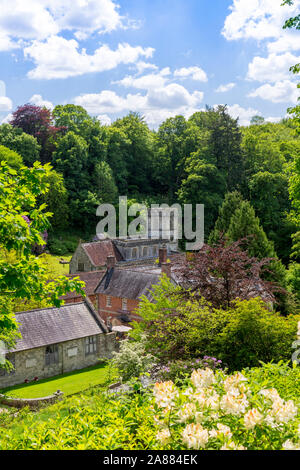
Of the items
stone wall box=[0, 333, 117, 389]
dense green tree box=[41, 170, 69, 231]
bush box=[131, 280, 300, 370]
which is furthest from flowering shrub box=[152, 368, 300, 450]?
dense green tree box=[41, 170, 69, 231]

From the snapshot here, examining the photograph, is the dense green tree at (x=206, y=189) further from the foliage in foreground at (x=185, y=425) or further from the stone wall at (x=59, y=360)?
the foliage in foreground at (x=185, y=425)

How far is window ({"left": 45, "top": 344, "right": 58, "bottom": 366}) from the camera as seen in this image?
25547 millimetres

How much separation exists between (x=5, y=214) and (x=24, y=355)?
59.3ft

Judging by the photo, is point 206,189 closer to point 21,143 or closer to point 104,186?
point 104,186

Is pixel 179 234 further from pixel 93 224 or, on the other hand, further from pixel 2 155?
pixel 2 155

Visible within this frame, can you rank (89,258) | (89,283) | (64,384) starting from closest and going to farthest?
(64,384) → (89,283) → (89,258)

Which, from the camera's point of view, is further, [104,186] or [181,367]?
[104,186]

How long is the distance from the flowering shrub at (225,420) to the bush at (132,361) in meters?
9.76

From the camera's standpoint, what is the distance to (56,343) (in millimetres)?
25766

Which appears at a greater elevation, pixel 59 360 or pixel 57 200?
pixel 57 200

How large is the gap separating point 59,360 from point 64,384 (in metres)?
2.65

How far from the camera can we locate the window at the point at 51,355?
25547 mm

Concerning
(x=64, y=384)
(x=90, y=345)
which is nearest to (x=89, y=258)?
(x=90, y=345)

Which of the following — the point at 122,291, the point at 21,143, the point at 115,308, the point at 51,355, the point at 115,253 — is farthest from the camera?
the point at 21,143
